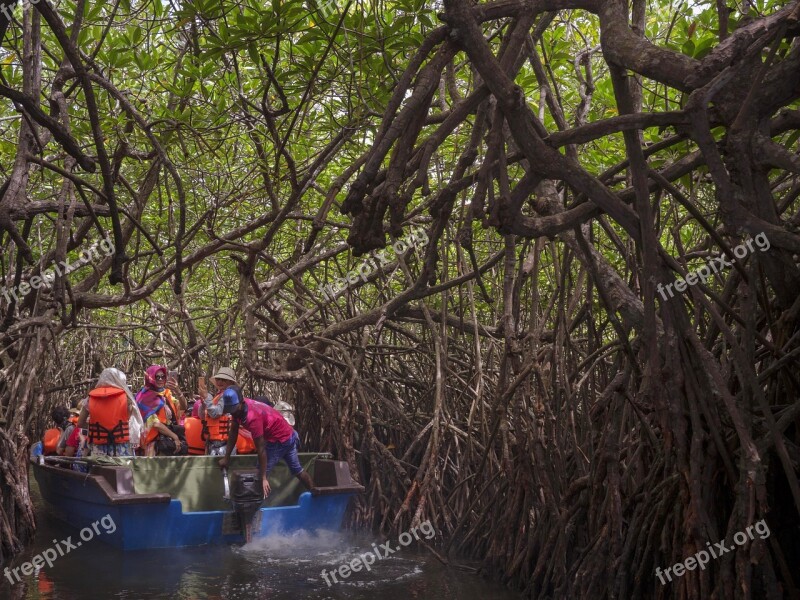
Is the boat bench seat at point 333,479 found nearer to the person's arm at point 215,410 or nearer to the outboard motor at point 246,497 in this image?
the outboard motor at point 246,497

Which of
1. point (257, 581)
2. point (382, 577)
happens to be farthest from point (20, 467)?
point (382, 577)

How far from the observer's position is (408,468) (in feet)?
25.2

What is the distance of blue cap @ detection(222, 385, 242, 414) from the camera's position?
611 centimetres

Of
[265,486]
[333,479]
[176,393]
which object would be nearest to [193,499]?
[265,486]

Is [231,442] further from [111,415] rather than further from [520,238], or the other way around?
[520,238]

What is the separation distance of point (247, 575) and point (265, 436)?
1116 millimetres

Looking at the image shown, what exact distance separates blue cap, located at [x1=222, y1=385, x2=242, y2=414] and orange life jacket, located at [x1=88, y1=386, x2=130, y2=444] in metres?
1.22

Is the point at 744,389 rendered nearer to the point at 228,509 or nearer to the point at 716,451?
the point at 716,451

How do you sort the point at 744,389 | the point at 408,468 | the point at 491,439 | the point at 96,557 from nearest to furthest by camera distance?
the point at 744,389
the point at 491,439
the point at 96,557
the point at 408,468

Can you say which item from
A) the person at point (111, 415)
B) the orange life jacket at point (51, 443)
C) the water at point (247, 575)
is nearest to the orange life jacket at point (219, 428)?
the person at point (111, 415)

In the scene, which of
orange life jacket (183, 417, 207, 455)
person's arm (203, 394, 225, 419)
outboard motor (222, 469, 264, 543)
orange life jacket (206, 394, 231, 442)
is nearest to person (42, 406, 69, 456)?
orange life jacket (183, 417, 207, 455)

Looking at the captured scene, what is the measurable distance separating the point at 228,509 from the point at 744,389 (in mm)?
5140

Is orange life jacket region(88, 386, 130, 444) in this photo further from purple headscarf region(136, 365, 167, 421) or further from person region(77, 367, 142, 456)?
purple headscarf region(136, 365, 167, 421)

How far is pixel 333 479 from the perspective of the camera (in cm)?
714
